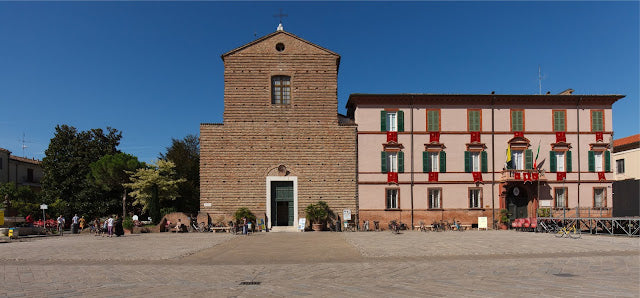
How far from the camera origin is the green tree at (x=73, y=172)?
3925cm

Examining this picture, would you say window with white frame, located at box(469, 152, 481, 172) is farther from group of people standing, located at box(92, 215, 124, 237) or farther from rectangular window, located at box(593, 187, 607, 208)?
group of people standing, located at box(92, 215, 124, 237)

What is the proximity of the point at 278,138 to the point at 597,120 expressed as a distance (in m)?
23.6

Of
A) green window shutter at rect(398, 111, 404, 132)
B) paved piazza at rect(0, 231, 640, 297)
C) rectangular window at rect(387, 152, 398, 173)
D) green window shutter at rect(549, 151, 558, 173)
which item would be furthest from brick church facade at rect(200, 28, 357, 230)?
green window shutter at rect(549, 151, 558, 173)

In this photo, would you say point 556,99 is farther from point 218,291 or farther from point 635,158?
point 218,291

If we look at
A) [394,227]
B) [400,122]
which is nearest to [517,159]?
[400,122]

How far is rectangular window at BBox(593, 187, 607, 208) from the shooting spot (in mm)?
32375

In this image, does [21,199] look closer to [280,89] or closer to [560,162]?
[280,89]

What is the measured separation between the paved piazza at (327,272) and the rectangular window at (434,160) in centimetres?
1411

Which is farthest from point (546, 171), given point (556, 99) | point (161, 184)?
point (161, 184)

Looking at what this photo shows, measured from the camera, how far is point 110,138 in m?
43.3

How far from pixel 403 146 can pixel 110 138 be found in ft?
94.8

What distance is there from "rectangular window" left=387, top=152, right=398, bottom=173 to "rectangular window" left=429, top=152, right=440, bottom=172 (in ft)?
8.40

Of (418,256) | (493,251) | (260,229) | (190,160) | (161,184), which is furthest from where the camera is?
(190,160)

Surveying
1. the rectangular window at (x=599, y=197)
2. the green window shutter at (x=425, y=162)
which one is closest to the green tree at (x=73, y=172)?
the green window shutter at (x=425, y=162)
